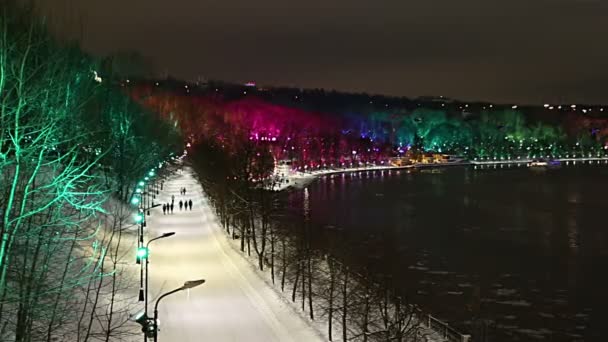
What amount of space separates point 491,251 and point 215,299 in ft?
56.7

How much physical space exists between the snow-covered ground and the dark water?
411cm

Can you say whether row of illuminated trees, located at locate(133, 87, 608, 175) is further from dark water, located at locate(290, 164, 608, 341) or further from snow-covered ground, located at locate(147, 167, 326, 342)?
snow-covered ground, located at locate(147, 167, 326, 342)

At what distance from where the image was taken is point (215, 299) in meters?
22.2

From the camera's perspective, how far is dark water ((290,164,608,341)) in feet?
74.9

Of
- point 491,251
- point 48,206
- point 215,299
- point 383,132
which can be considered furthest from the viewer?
point 383,132

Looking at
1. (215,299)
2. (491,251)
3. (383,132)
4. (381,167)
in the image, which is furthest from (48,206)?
(383,132)

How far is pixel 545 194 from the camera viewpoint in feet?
204

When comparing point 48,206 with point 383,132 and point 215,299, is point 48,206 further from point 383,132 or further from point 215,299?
point 383,132

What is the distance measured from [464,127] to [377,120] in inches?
744

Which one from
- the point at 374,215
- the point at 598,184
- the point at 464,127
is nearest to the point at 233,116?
the point at 464,127

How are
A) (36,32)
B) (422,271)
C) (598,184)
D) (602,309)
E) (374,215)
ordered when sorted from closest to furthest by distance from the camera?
(36,32), (602,309), (422,271), (374,215), (598,184)

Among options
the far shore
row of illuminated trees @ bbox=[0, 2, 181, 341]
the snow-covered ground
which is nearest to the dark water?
the snow-covered ground

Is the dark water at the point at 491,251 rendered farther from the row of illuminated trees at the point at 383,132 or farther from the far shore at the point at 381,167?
the row of illuminated trees at the point at 383,132

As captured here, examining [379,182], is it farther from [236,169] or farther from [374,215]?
[236,169]
